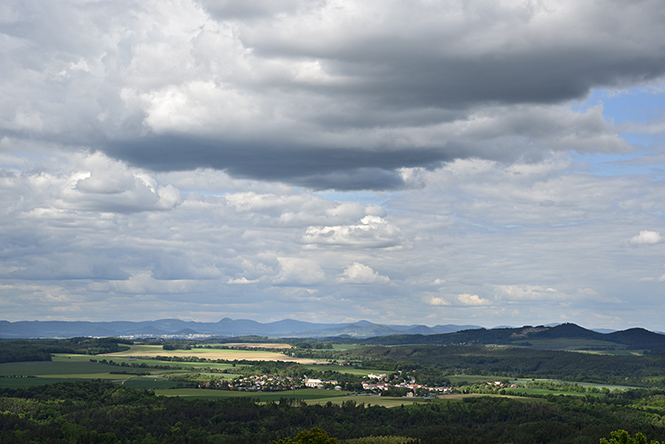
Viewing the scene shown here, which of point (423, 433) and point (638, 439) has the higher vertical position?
point (638, 439)

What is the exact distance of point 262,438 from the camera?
18412 cm

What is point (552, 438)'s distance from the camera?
645 ft

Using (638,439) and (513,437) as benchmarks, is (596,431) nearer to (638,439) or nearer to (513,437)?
(513,437)

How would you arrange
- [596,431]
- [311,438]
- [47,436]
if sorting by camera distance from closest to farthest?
[311,438]
[47,436]
[596,431]

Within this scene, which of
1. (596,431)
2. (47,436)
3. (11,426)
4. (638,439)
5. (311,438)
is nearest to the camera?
(638,439)

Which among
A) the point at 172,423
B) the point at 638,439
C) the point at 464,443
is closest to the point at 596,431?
the point at 464,443

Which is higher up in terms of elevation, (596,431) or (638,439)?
(638,439)

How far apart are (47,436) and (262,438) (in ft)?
180

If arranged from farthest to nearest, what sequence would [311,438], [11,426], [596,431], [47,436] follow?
1. [596,431]
2. [11,426]
3. [47,436]
4. [311,438]

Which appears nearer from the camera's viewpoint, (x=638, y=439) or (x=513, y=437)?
(x=638, y=439)

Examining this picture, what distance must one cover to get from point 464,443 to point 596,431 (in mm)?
45675

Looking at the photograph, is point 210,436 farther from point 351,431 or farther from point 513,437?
point 513,437

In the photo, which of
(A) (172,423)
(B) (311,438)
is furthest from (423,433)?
(B) (311,438)

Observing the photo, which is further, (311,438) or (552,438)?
(552,438)
